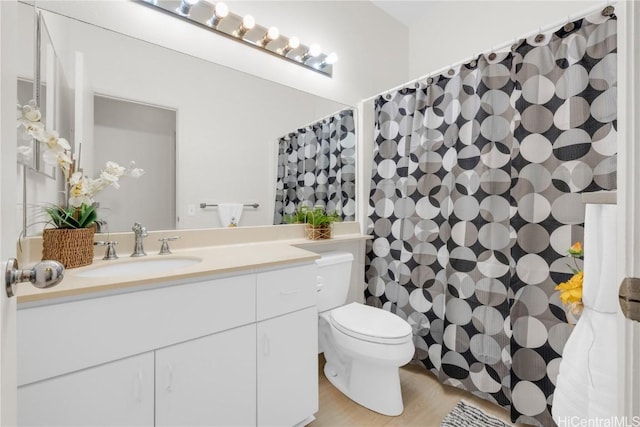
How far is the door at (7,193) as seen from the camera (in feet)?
1.49

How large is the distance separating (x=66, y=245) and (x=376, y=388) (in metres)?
1.58

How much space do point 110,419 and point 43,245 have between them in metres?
0.66

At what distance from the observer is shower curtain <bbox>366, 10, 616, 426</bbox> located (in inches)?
50.5

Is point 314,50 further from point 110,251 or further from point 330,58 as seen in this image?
point 110,251

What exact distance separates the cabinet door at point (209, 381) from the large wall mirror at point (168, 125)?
693 millimetres

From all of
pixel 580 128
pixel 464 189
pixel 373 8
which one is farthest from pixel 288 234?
pixel 373 8

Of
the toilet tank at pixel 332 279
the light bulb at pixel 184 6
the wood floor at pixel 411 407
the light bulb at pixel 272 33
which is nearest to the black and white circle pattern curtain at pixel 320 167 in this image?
the toilet tank at pixel 332 279

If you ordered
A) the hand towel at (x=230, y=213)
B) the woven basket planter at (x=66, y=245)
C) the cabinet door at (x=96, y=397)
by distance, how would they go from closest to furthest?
1. the cabinet door at (x=96, y=397)
2. the woven basket planter at (x=66, y=245)
3. the hand towel at (x=230, y=213)

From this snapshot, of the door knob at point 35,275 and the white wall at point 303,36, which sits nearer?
the door knob at point 35,275

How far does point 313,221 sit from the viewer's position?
6.38 feet

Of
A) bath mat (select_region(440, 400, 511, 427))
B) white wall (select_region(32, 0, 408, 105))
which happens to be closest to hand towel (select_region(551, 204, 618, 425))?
bath mat (select_region(440, 400, 511, 427))

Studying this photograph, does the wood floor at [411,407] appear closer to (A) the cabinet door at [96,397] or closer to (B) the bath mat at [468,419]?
(B) the bath mat at [468,419]

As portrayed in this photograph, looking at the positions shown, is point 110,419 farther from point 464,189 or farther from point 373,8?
point 373,8

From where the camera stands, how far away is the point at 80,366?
83 centimetres
